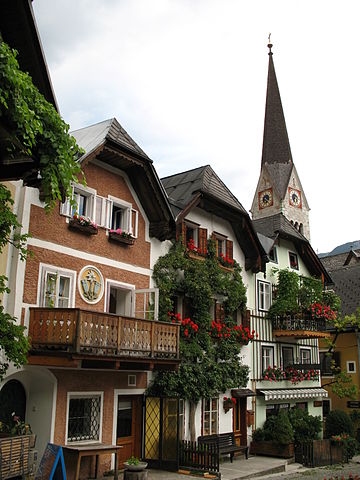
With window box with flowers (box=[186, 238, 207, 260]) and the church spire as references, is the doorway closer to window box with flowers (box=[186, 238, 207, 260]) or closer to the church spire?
window box with flowers (box=[186, 238, 207, 260])

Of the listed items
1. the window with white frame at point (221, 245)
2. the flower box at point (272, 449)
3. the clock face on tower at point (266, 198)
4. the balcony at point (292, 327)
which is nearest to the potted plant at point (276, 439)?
the flower box at point (272, 449)

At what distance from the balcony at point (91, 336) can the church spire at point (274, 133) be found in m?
56.7

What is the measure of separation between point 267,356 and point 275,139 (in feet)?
165

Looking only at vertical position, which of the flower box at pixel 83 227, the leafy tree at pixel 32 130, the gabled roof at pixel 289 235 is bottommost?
the leafy tree at pixel 32 130

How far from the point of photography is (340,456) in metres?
21.7

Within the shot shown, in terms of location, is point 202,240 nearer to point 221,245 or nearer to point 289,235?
point 221,245

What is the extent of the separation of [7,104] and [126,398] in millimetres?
11713

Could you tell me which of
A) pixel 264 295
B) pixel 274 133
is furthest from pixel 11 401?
pixel 274 133

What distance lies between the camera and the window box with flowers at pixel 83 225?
1525 centimetres

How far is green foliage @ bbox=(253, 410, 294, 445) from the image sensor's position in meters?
20.8

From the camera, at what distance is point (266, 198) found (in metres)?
68.2

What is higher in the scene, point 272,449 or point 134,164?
point 134,164

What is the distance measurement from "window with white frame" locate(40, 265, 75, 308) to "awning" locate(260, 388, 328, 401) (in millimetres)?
A: 10692

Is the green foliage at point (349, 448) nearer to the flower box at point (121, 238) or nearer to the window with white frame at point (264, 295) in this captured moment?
the window with white frame at point (264, 295)
